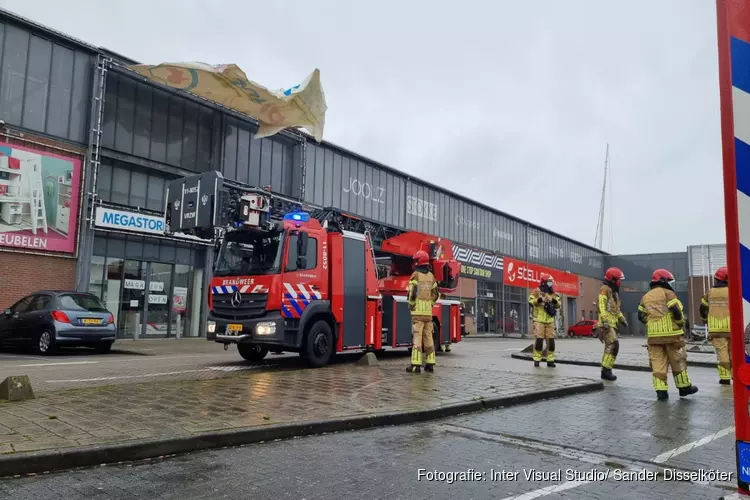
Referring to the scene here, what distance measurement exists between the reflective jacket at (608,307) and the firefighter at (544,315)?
6.31 ft

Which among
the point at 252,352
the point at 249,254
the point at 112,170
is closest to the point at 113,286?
the point at 112,170

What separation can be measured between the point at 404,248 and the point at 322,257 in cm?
409

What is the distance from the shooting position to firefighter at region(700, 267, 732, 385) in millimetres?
9962

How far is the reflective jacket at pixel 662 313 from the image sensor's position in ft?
26.5

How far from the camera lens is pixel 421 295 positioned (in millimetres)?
10125

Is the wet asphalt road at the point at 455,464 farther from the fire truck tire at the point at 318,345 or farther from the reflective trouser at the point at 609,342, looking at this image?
the fire truck tire at the point at 318,345

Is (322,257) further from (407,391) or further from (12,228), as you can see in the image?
(12,228)

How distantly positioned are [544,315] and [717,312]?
3290mm

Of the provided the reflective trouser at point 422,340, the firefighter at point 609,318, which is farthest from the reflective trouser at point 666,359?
the reflective trouser at point 422,340

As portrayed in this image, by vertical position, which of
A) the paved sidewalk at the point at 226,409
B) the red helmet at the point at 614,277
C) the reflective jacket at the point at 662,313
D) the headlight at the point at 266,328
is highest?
the red helmet at the point at 614,277

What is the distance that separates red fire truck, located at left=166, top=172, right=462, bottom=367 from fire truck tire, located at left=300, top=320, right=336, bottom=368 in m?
0.02

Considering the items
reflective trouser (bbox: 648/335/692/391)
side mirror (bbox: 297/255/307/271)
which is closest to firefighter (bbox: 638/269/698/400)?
reflective trouser (bbox: 648/335/692/391)

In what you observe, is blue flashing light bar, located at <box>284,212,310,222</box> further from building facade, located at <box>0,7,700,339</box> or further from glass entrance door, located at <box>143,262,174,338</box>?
glass entrance door, located at <box>143,262,174,338</box>

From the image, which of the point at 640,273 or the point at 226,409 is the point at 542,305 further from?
the point at 640,273
